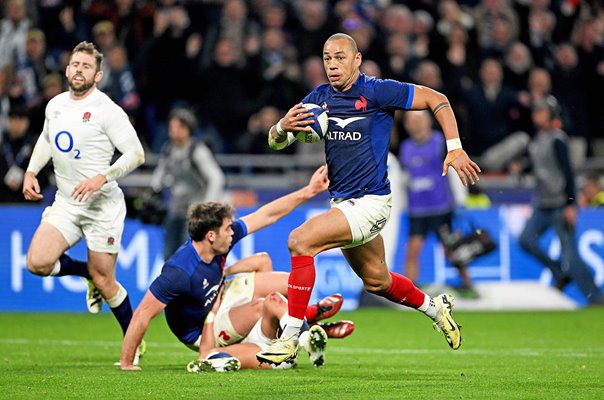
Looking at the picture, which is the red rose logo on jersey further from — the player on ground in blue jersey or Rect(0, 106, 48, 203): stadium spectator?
Rect(0, 106, 48, 203): stadium spectator

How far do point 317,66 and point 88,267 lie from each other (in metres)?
8.84

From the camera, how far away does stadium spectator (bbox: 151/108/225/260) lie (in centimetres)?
1578

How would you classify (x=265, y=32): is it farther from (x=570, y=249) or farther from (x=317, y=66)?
(x=570, y=249)

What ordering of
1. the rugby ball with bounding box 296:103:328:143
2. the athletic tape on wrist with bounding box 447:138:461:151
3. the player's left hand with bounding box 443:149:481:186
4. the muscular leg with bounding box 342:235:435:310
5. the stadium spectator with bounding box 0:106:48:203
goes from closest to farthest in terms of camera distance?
the player's left hand with bounding box 443:149:481:186, the athletic tape on wrist with bounding box 447:138:461:151, the rugby ball with bounding box 296:103:328:143, the muscular leg with bounding box 342:235:435:310, the stadium spectator with bounding box 0:106:48:203

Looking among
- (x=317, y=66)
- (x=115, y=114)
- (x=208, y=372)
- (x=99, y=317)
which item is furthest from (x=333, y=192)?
(x=317, y=66)

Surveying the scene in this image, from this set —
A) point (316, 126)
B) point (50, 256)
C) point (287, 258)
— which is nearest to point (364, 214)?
point (316, 126)

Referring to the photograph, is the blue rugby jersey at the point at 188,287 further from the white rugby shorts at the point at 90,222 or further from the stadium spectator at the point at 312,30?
the stadium spectator at the point at 312,30

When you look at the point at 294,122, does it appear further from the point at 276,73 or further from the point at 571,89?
the point at 571,89

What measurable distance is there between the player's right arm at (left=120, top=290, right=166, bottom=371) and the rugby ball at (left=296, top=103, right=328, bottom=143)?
68.9 inches

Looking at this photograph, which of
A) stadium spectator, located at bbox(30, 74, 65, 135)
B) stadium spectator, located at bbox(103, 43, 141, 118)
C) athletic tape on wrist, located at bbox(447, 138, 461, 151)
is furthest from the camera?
stadium spectator, located at bbox(103, 43, 141, 118)

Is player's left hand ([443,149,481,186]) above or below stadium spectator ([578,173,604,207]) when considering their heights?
above

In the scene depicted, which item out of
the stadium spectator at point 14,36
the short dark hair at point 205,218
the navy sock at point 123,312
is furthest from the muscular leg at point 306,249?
the stadium spectator at point 14,36

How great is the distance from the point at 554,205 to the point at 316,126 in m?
8.57

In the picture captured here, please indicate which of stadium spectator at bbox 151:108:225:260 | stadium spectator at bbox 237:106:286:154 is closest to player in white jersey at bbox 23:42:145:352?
stadium spectator at bbox 151:108:225:260
